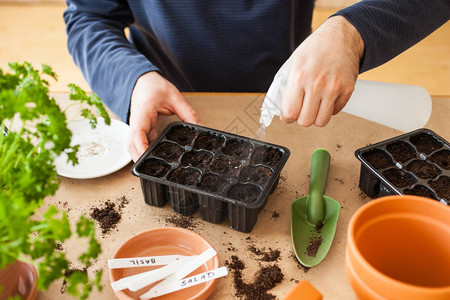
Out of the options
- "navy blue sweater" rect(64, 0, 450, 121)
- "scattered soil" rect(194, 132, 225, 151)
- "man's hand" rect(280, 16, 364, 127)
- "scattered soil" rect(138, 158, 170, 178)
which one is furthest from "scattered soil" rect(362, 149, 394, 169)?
"scattered soil" rect(138, 158, 170, 178)

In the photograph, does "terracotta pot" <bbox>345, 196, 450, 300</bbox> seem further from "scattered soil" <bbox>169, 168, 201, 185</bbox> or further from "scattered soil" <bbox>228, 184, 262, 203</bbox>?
"scattered soil" <bbox>169, 168, 201, 185</bbox>

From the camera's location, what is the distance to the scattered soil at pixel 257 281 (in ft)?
2.59

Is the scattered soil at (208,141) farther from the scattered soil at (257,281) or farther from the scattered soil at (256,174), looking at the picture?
the scattered soil at (257,281)

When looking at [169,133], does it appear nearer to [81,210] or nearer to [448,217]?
[81,210]

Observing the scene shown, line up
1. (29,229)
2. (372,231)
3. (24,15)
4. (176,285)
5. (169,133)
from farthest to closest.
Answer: (24,15)
(169,133)
(176,285)
(372,231)
(29,229)

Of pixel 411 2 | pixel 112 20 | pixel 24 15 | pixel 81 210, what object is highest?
pixel 411 2

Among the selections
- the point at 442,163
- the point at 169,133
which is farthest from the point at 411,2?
the point at 169,133

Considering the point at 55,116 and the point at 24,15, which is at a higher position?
the point at 55,116

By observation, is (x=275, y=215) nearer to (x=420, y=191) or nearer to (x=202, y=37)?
(x=420, y=191)

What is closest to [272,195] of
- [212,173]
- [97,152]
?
[212,173]

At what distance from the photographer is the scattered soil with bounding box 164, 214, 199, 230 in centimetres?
93

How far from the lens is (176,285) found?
78cm

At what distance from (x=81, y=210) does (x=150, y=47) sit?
723 millimetres

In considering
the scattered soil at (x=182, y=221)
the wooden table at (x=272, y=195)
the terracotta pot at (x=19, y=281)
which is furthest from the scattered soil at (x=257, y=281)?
the terracotta pot at (x=19, y=281)
